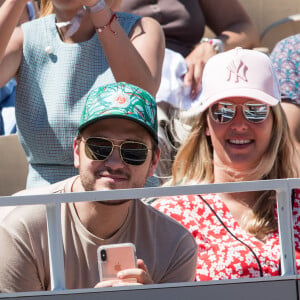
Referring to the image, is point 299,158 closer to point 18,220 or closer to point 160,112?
point 160,112

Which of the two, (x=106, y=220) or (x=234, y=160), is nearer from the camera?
(x=106, y=220)

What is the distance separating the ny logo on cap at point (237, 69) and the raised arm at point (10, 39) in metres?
0.76

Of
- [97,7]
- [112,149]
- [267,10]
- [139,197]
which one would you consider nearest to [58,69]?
[97,7]

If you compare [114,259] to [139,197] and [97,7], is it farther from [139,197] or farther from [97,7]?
[97,7]

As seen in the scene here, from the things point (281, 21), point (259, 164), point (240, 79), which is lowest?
point (259, 164)

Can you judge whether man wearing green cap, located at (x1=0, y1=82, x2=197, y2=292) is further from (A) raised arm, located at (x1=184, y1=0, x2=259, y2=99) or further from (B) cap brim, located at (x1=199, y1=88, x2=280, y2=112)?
(A) raised arm, located at (x1=184, y1=0, x2=259, y2=99)

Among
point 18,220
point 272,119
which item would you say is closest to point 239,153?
point 272,119

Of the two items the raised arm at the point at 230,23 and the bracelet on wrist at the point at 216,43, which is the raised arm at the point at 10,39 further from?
the raised arm at the point at 230,23

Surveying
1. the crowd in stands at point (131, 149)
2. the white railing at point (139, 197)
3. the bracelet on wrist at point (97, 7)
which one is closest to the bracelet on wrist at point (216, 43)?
the crowd in stands at point (131, 149)

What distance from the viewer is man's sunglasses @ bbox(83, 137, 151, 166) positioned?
2.53 meters

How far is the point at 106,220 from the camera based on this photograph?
2.45 metres

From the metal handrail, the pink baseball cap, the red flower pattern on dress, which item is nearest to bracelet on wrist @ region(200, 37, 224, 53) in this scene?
the metal handrail

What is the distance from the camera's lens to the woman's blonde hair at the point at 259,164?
2912 mm

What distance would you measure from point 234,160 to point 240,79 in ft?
0.94
